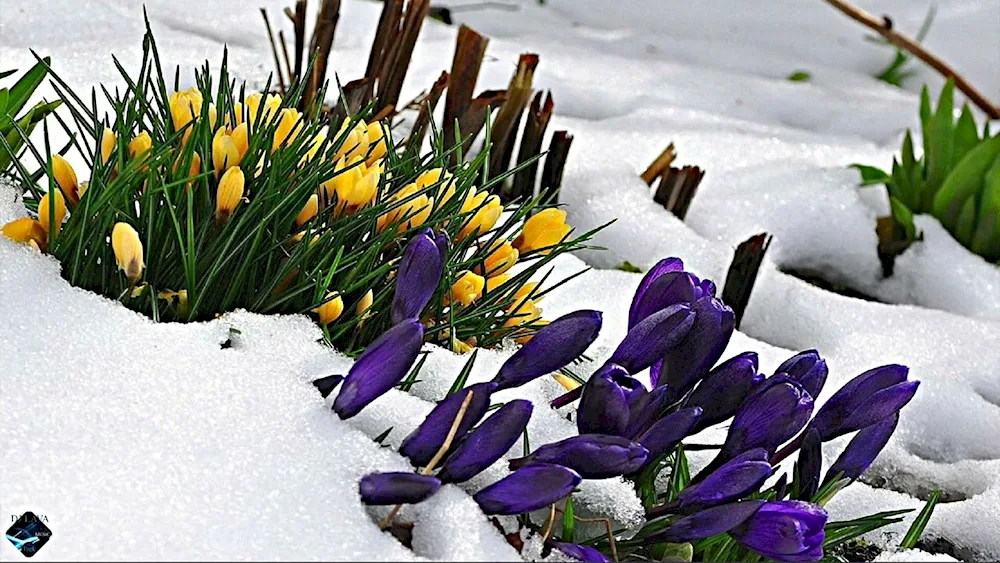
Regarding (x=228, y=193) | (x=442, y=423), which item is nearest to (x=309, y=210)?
(x=228, y=193)

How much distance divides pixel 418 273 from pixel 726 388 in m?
0.29

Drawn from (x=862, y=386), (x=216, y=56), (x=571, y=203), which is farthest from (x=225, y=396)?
(x=216, y=56)

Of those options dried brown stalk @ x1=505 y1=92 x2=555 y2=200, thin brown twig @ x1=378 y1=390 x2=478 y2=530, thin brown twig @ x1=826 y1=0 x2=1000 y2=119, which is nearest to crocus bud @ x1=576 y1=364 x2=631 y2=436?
thin brown twig @ x1=378 y1=390 x2=478 y2=530

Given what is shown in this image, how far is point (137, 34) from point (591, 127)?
848 mm

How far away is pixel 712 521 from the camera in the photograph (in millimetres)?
839

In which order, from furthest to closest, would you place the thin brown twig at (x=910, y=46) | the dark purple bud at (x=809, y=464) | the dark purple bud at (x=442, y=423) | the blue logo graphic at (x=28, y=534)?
1. the thin brown twig at (x=910, y=46)
2. the dark purple bud at (x=809, y=464)
3. the dark purple bud at (x=442, y=423)
4. the blue logo graphic at (x=28, y=534)

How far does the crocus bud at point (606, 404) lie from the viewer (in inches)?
33.4

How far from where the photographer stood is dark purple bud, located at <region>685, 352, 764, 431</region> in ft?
3.09

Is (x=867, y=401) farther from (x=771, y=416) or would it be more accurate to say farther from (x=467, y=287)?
(x=467, y=287)

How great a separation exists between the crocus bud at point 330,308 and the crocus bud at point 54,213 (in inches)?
9.9

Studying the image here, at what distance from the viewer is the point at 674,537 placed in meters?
0.86

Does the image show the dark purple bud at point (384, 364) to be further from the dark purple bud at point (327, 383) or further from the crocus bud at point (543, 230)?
the crocus bud at point (543, 230)

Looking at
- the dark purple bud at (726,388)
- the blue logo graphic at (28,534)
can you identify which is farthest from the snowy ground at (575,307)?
the dark purple bud at (726,388)

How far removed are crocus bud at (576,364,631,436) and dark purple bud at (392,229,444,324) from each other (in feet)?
0.53
